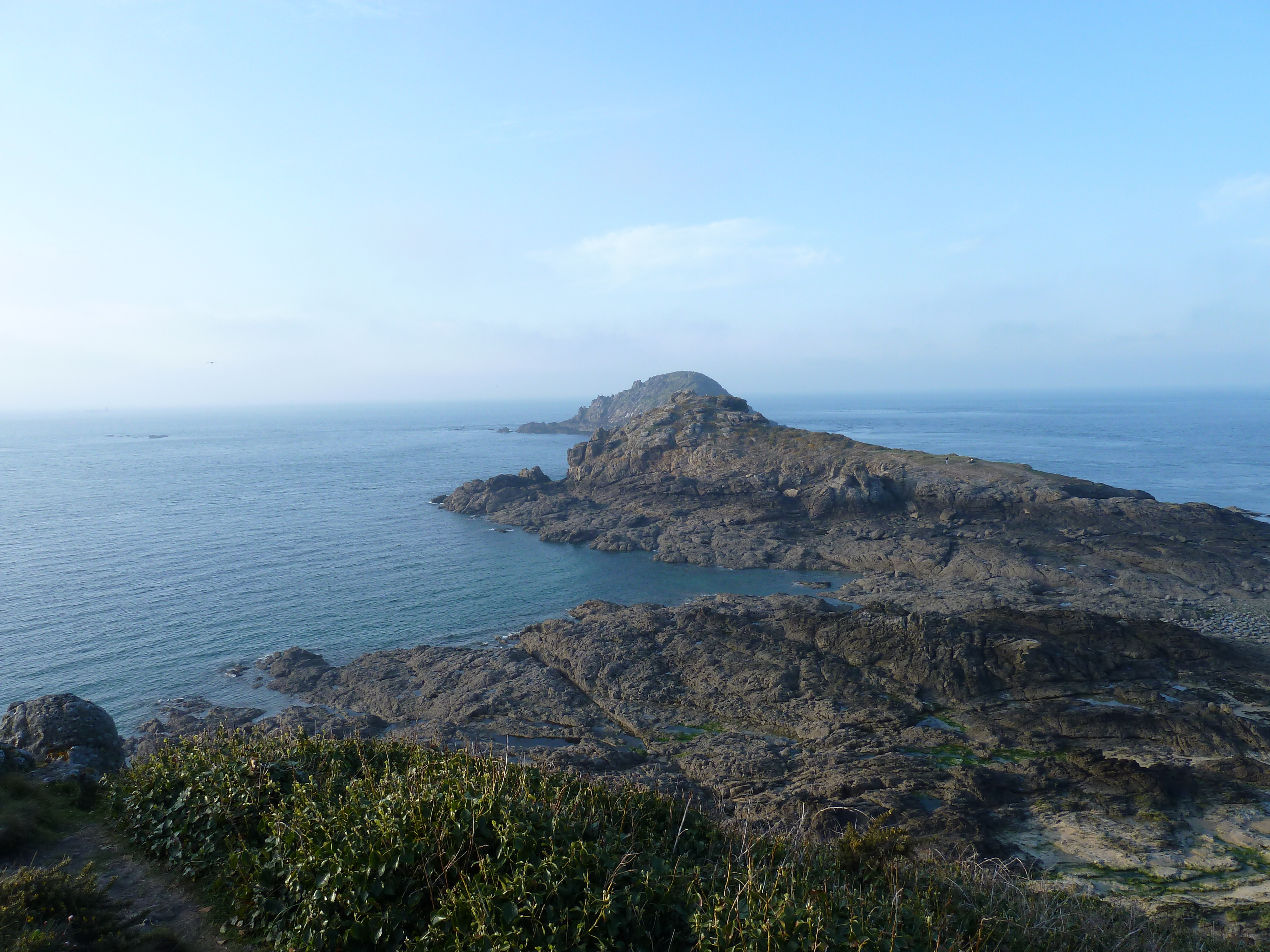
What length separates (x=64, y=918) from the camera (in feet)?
26.8

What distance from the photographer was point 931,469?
59.0 m

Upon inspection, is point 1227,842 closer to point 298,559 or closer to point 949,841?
point 949,841

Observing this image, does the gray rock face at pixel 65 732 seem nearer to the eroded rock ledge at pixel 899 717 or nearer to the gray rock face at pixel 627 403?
the eroded rock ledge at pixel 899 717

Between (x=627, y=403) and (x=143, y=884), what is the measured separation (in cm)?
16995

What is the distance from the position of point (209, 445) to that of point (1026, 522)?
569 feet

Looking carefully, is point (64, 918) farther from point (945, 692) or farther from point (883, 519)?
point (883, 519)

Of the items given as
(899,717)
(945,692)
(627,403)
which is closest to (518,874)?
(899,717)

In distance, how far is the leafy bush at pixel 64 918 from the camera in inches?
296

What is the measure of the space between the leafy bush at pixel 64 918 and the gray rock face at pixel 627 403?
154 metres

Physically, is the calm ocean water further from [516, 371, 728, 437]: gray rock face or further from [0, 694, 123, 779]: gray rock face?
[516, 371, 728, 437]: gray rock face

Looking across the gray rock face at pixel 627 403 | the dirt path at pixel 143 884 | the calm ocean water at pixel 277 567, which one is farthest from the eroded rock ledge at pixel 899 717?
the gray rock face at pixel 627 403

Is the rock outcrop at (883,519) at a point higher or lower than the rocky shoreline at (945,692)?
higher

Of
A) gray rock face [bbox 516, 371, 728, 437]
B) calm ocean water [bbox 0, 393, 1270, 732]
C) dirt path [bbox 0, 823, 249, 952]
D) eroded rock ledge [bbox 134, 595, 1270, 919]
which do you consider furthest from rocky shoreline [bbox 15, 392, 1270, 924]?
gray rock face [bbox 516, 371, 728, 437]

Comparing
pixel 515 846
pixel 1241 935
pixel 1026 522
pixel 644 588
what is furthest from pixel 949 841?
pixel 1026 522
